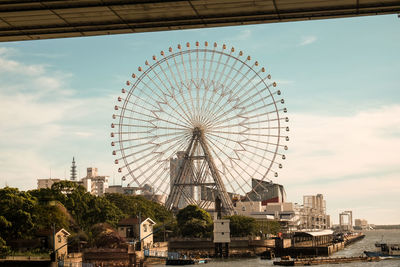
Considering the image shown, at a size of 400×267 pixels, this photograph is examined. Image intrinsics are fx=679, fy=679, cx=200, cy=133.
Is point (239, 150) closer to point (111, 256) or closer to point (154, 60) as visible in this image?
point (154, 60)

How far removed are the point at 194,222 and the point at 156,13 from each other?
403 ft

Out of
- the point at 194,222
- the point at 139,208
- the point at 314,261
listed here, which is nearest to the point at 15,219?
the point at 314,261

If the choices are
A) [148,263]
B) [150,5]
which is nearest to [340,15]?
[150,5]

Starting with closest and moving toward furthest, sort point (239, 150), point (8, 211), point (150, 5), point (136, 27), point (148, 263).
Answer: point (150, 5) → point (136, 27) → point (8, 211) → point (148, 263) → point (239, 150)

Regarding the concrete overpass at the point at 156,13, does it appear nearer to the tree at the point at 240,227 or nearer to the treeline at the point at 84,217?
the treeline at the point at 84,217

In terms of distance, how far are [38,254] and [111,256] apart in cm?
1015

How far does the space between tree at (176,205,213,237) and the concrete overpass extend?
121 metres

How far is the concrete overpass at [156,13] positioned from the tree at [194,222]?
12106 centimetres

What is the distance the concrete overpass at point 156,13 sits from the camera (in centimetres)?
1936

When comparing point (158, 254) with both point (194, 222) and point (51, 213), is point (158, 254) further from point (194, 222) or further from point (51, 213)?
point (194, 222)

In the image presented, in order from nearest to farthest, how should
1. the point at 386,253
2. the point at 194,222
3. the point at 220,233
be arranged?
the point at 220,233 → the point at 386,253 → the point at 194,222

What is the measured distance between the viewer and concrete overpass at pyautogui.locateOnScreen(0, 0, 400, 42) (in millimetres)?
19359

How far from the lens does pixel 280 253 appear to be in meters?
128

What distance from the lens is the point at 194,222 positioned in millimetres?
141250
